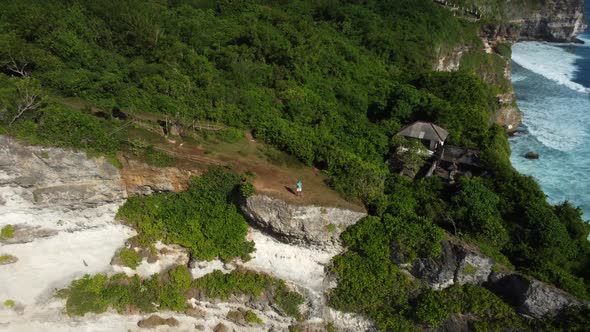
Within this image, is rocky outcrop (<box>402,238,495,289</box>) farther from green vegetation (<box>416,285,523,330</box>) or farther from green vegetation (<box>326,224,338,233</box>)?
green vegetation (<box>326,224,338,233</box>)

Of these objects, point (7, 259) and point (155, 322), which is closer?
point (7, 259)

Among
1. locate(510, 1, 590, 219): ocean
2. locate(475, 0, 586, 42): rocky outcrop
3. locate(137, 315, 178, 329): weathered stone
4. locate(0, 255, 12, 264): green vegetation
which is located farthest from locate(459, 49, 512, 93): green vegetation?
locate(0, 255, 12, 264): green vegetation

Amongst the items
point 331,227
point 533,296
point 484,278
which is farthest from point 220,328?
point 533,296

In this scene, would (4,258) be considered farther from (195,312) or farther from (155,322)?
(195,312)

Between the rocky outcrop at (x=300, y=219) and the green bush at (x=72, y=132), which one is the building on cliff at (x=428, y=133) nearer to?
the rocky outcrop at (x=300, y=219)

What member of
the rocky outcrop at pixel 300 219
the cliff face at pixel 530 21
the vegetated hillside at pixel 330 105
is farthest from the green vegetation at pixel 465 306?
the cliff face at pixel 530 21

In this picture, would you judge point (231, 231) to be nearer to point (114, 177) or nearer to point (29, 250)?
point (114, 177)

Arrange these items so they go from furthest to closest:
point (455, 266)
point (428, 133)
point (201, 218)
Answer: point (428, 133) < point (201, 218) < point (455, 266)
